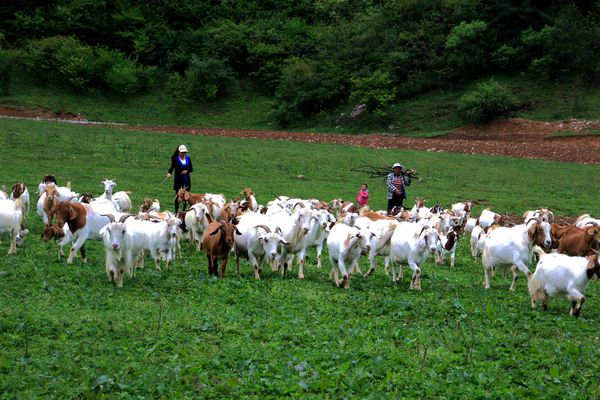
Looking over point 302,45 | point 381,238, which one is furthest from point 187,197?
point 302,45

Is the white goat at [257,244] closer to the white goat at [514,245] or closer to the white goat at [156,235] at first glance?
the white goat at [156,235]

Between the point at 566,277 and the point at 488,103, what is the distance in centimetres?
3936

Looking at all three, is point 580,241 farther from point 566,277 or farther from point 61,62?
point 61,62

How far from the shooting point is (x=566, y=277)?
11.7m

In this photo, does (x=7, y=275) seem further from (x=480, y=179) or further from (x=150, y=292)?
(x=480, y=179)

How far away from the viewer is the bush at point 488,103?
162 feet

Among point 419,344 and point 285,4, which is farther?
point 285,4

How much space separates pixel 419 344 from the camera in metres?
9.81

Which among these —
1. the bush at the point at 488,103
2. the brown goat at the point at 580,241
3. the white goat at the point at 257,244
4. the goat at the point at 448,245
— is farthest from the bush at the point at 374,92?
the white goat at the point at 257,244

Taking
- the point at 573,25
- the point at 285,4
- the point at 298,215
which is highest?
the point at 285,4

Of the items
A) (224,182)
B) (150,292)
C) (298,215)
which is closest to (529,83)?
(224,182)

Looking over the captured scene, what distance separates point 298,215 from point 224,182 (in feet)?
45.0

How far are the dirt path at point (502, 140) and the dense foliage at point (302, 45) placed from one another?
9366 millimetres

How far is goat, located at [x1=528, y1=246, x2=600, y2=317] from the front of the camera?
11.6m
